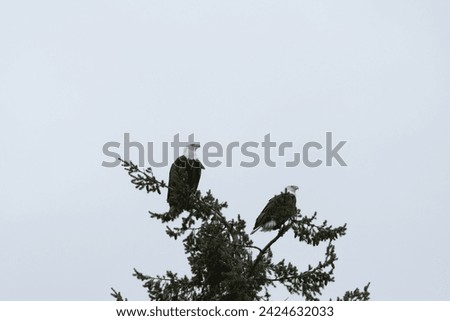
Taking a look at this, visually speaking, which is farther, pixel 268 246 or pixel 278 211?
pixel 278 211

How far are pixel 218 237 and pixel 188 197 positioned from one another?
933 mm

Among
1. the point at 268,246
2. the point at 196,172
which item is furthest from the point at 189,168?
the point at 268,246

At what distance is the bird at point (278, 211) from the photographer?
46.3ft

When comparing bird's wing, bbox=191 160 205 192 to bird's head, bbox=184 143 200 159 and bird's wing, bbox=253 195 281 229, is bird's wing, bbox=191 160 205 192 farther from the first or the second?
bird's wing, bbox=253 195 281 229

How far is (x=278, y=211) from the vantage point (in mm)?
14383

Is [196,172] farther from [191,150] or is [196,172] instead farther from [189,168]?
[191,150]

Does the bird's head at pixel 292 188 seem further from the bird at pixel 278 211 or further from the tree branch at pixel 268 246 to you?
the tree branch at pixel 268 246

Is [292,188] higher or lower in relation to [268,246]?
higher

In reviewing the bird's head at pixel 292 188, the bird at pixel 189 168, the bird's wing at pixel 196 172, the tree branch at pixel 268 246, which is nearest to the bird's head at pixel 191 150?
the bird at pixel 189 168

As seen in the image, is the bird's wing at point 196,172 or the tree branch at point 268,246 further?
the bird's wing at point 196,172

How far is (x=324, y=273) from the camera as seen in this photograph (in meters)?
13.1

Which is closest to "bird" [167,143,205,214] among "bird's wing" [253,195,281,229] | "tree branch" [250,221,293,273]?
"bird's wing" [253,195,281,229]


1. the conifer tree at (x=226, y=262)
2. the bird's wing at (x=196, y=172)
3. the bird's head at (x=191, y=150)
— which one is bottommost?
the conifer tree at (x=226, y=262)
